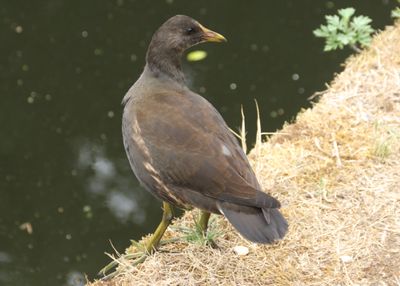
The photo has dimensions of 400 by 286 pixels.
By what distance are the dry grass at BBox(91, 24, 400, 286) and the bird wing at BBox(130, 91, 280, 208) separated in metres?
0.50

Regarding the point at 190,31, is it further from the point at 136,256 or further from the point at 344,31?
the point at 344,31

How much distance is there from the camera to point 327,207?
13.2 ft

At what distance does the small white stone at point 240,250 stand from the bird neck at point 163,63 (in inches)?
39.0

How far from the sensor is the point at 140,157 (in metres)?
3.61

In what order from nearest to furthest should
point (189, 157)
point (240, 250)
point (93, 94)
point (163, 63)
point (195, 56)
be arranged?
point (189, 157), point (240, 250), point (163, 63), point (93, 94), point (195, 56)

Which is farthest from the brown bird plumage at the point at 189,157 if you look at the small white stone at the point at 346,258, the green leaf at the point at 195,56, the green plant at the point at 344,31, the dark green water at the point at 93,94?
the green leaf at the point at 195,56

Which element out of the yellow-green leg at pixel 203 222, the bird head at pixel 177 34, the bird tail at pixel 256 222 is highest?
the bird head at pixel 177 34

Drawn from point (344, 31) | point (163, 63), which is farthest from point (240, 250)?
point (344, 31)

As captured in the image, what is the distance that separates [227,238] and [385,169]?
1074mm

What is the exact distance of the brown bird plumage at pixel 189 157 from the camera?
327 cm

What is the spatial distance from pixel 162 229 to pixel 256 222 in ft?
2.42

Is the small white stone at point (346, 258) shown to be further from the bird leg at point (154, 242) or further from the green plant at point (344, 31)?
the green plant at point (344, 31)

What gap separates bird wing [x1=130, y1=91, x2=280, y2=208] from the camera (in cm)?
333

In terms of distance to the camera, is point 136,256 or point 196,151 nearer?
point 196,151
